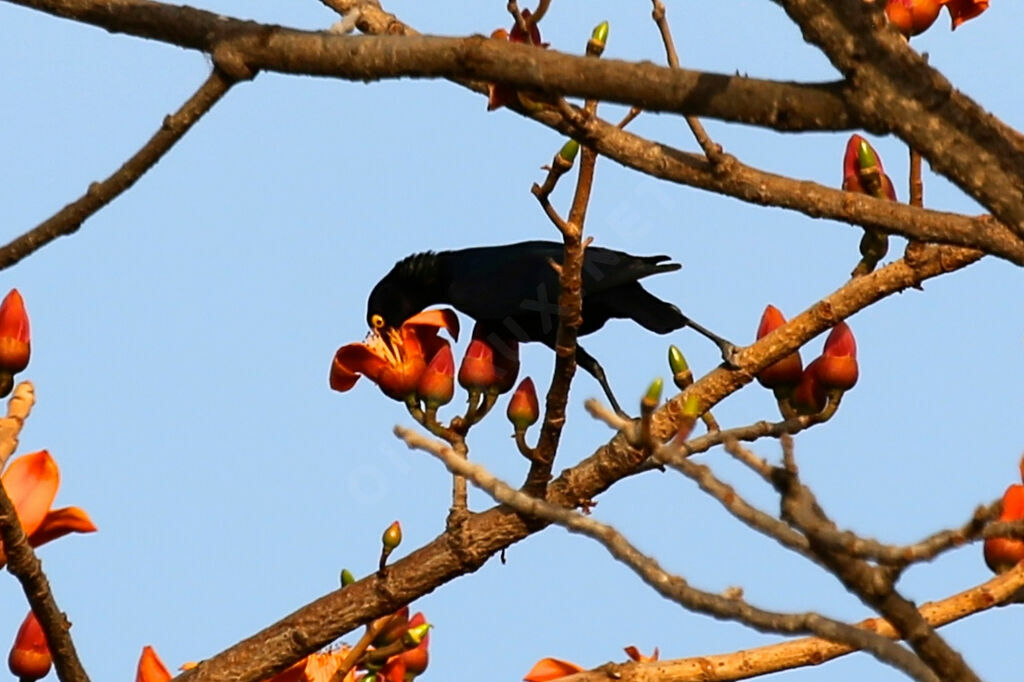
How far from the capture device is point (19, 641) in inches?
128

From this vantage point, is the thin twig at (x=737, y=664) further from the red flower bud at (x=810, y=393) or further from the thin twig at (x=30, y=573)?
the thin twig at (x=30, y=573)

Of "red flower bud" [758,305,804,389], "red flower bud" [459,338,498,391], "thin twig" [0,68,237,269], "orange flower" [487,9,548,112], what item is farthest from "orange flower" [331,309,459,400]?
"thin twig" [0,68,237,269]

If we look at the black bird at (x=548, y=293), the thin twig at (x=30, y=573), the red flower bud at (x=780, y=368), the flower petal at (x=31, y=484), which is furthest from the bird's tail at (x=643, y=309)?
the flower petal at (x=31, y=484)

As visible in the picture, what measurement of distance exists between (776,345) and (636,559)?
1812mm

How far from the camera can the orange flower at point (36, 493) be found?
282 cm

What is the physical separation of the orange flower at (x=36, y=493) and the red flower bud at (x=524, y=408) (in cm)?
111

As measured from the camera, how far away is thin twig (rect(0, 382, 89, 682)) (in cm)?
280

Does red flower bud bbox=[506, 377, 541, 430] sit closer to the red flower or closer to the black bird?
the red flower

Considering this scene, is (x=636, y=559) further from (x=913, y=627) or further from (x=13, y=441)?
(x=13, y=441)

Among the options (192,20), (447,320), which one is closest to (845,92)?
(192,20)

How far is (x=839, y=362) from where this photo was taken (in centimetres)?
375

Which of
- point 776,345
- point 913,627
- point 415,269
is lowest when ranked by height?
point 913,627

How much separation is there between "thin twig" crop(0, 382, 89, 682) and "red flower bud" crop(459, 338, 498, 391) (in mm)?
1135

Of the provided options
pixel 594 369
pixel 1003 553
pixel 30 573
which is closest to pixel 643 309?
pixel 594 369
